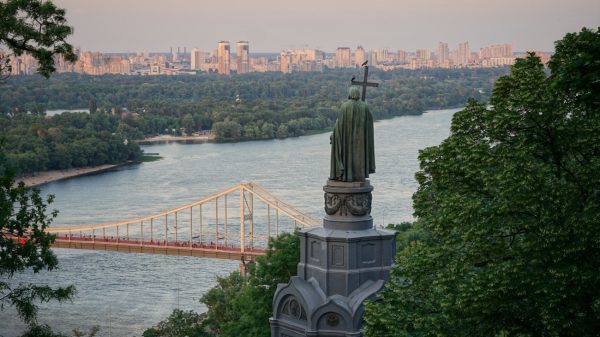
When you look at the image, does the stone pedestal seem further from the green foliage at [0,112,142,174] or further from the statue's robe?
the green foliage at [0,112,142,174]

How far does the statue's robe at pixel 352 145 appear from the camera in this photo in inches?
409

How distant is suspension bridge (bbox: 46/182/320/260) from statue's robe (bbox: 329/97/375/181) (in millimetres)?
25896

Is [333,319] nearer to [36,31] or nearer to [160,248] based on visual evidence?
[36,31]

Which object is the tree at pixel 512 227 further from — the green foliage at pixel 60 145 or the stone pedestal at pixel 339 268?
the green foliage at pixel 60 145

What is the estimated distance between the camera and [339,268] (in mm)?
10180

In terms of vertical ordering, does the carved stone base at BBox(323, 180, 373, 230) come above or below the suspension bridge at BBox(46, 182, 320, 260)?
above

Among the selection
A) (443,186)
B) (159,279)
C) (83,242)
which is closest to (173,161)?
(83,242)

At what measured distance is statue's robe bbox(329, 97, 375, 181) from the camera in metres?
10.4

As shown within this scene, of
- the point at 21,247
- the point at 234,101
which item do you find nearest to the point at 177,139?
the point at 234,101

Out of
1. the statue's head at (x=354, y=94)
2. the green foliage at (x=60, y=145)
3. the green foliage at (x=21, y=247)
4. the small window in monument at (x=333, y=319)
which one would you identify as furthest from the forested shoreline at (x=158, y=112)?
the green foliage at (x=21, y=247)

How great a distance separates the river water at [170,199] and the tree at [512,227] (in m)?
11.6

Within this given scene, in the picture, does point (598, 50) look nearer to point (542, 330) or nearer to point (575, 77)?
point (575, 77)

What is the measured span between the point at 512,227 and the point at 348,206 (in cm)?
154

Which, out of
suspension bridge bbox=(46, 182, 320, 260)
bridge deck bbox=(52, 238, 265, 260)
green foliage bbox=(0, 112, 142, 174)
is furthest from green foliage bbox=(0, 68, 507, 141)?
bridge deck bbox=(52, 238, 265, 260)
